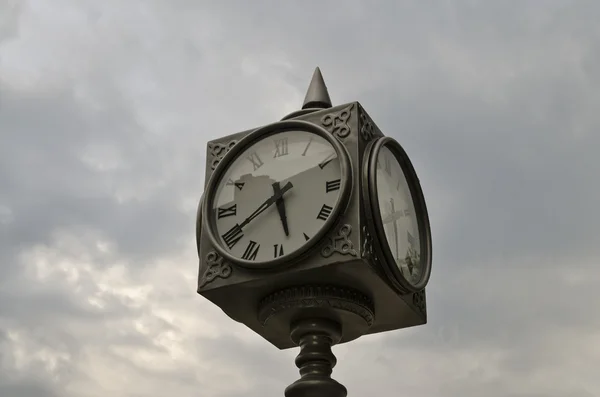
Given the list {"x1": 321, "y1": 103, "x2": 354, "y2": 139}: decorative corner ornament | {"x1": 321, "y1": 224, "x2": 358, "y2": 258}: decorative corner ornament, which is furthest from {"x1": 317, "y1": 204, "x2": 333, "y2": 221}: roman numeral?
{"x1": 321, "y1": 103, "x2": 354, "y2": 139}: decorative corner ornament

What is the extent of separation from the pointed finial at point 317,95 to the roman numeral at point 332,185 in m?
0.74

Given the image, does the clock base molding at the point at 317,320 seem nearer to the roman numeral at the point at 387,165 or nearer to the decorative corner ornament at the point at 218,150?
the roman numeral at the point at 387,165

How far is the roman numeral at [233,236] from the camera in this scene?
134 inches

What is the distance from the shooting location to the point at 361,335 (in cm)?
361

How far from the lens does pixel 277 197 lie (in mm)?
3371

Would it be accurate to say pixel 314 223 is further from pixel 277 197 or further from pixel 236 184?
pixel 236 184

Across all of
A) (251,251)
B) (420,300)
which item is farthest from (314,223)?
(420,300)

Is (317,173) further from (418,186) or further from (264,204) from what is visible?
(418,186)

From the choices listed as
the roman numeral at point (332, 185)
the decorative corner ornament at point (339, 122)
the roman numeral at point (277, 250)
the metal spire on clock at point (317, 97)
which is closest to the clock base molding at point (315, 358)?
the roman numeral at point (277, 250)

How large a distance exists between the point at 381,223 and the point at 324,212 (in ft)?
0.80

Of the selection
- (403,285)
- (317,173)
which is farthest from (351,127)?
(403,285)

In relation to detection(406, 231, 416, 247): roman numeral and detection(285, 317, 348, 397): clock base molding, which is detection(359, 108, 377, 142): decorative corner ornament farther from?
detection(285, 317, 348, 397): clock base molding

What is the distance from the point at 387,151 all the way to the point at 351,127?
0.96 ft

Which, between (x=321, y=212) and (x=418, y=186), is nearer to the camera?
(x=321, y=212)
